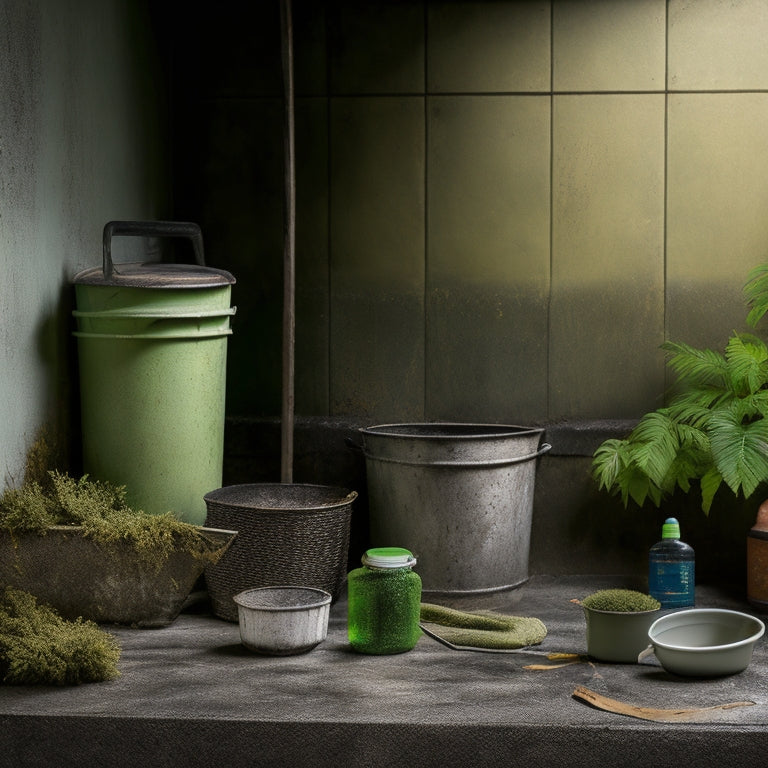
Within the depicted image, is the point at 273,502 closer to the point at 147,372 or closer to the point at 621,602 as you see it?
the point at 147,372

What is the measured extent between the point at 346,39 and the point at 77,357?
180 cm

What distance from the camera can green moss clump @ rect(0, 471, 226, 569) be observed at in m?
3.20

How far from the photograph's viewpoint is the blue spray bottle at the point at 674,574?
3686 millimetres

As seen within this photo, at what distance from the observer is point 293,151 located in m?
4.12

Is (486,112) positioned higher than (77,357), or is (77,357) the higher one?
(486,112)

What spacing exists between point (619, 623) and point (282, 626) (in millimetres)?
1016

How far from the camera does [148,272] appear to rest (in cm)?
373

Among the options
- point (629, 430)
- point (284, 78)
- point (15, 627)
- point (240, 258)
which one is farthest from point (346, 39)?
point (15, 627)

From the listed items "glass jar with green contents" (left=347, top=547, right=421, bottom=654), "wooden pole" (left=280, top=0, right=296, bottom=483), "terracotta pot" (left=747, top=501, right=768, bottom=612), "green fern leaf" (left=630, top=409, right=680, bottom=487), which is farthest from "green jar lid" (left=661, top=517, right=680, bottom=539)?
"wooden pole" (left=280, top=0, right=296, bottom=483)

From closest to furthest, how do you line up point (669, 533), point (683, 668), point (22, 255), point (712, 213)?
point (683, 668), point (22, 255), point (669, 533), point (712, 213)

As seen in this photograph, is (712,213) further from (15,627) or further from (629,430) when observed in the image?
(15,627)

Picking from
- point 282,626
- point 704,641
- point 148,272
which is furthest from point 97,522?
point 704,641

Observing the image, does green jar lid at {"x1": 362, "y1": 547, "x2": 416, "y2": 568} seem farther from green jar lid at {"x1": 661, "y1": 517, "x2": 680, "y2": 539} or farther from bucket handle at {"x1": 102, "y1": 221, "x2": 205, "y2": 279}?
bucket handle at {"x1": 102, "y1": 221, "x2": 205, "y2": 279}

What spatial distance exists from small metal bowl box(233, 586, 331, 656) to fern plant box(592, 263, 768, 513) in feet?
4.12
